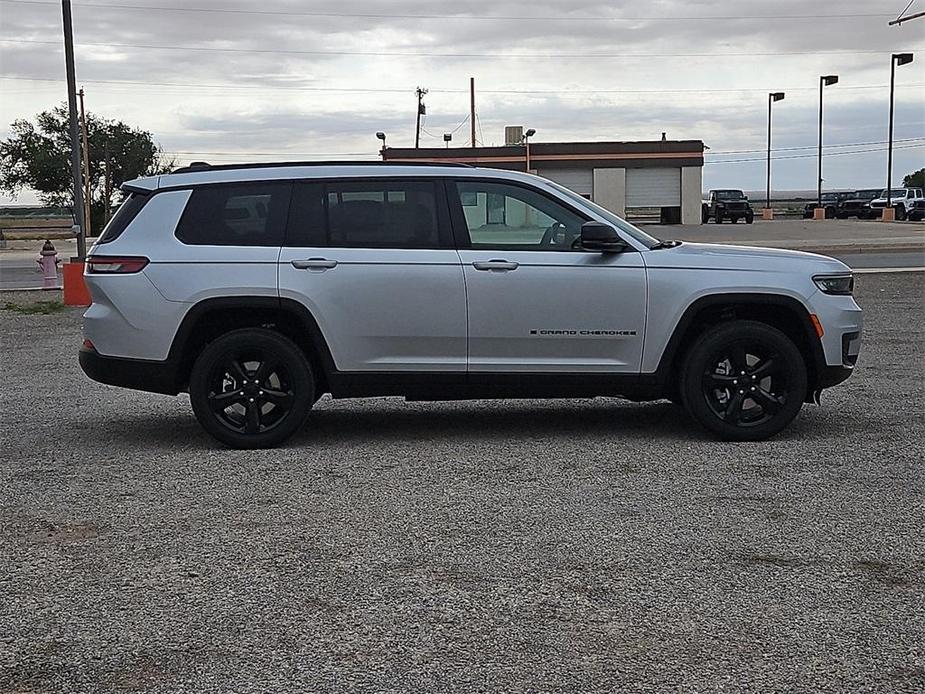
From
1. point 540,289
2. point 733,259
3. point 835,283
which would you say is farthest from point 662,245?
point 835,283

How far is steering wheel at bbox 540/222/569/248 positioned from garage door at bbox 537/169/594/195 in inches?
2157

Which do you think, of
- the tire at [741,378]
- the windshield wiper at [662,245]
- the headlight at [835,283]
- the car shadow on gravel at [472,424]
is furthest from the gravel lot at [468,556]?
the windshield wiper at [662,245]

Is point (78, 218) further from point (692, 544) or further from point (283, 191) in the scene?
point (692, 544)

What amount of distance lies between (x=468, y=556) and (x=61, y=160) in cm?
6754

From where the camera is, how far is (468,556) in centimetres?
547

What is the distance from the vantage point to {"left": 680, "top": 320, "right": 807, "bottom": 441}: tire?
7.84 m

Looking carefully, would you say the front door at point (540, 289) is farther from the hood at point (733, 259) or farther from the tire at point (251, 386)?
the tire at point (251, 386)

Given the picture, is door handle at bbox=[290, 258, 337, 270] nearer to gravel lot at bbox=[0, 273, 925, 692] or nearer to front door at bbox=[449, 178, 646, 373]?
front door at bbox=[449, 178, 646, 373]

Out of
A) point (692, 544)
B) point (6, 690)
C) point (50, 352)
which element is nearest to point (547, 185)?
point (692, 544)

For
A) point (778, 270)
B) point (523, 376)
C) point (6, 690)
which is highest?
point (778, 270)

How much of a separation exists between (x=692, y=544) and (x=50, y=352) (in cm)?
944

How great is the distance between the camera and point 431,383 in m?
7.90

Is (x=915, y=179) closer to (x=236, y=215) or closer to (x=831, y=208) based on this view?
(x=831, y=208)

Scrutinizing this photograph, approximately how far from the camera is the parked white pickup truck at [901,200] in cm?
6402
